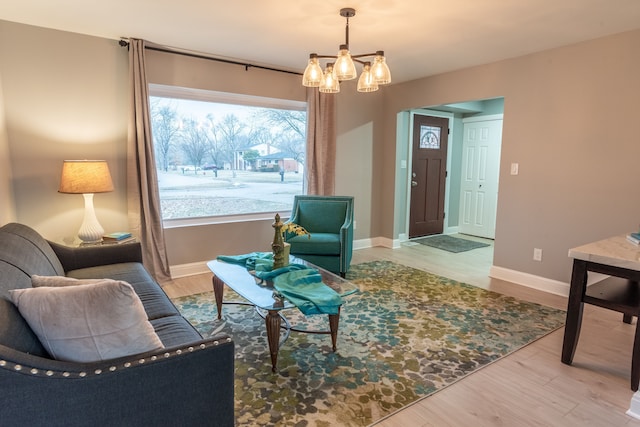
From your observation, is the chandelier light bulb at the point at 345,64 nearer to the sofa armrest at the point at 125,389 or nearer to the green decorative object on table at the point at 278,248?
the green decorative object on table at the point at 278,248

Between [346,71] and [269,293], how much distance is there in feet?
5.06

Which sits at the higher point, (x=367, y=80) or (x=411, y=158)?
(x=367, y=80)

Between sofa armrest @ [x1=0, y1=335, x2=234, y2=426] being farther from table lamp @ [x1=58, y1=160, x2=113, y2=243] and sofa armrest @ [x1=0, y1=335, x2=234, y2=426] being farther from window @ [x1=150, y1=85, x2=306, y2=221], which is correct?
window @ [x1=150, y1=85, x2=306, y2=221]

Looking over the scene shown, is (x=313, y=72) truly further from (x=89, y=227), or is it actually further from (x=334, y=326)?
(x=89, y=227)

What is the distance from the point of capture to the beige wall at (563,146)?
3119mm

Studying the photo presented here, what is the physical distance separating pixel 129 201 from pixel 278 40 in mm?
2094

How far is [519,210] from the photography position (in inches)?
153

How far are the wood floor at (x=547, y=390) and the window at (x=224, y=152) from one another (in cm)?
312

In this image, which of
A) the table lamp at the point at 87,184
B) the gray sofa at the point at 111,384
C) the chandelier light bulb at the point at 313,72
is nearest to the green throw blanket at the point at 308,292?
the gray sofa at the point at 111,384

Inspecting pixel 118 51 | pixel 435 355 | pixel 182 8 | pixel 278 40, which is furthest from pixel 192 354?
pixel 118 51

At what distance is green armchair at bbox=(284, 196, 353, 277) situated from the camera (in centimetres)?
376

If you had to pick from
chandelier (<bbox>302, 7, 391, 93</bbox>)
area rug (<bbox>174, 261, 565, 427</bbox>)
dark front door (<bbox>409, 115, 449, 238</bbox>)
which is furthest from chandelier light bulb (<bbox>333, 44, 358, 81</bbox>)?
dark front door (<bbox>409, 115, 449, 238</bbox>)

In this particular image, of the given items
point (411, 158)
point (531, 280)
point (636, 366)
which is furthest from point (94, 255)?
point (411, 158)

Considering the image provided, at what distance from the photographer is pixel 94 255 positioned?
271cm
